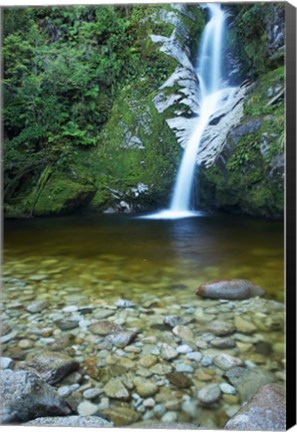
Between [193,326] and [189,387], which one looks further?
[193,326]

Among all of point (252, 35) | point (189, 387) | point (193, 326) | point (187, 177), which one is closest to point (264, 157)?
point (187, 177)

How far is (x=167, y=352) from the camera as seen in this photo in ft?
5.75

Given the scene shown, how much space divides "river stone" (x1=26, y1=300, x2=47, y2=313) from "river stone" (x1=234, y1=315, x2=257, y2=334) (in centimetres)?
97

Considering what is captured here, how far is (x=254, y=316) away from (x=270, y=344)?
0.14 m

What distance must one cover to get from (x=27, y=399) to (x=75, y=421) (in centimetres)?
23

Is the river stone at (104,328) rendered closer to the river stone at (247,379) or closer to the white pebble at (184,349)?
the white pebble at (184,349)

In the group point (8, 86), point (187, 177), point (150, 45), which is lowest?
point (187, 177)

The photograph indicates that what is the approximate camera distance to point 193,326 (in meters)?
1.79

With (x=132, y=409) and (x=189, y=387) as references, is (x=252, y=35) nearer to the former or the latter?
(x=189, y=387)

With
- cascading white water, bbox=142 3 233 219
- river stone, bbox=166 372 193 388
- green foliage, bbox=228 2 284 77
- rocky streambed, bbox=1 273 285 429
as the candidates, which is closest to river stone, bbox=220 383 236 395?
rocky streambed, bbox=1 273 285 429

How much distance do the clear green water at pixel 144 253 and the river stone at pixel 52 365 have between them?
33 cm

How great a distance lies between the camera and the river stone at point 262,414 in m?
1.59

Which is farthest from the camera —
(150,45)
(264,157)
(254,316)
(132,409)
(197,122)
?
(197,122)

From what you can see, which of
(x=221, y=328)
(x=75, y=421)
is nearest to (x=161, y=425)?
(x=75, y=421)
